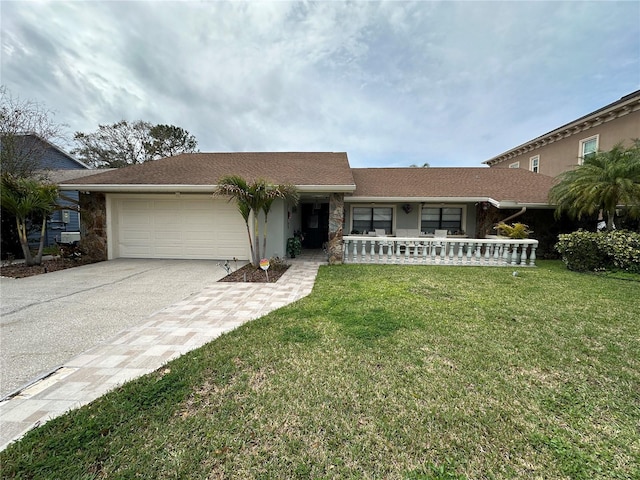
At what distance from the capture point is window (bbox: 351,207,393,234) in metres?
12.0

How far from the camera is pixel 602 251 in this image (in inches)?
304

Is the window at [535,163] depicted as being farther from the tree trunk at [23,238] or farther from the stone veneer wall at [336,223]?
the tree trunk at [23,238]

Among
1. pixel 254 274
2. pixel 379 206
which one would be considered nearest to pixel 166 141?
pixel 379 206

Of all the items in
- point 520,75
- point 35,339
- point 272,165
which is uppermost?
point 520,75

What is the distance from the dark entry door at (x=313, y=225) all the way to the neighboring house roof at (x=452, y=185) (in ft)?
8.37

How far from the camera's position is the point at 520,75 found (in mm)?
12312

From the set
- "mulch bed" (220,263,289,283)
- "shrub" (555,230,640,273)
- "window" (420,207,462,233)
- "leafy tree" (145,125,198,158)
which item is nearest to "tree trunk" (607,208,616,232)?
A: "shrub" (555,230,640,273)

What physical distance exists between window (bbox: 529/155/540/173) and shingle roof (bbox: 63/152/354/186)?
544 inches

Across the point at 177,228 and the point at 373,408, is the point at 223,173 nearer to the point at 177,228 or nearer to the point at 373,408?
the point at 177,228

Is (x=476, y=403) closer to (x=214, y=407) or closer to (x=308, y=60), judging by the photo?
(x=214, y=407)

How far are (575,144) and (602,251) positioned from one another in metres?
10.1

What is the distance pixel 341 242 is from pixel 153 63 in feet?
42.1

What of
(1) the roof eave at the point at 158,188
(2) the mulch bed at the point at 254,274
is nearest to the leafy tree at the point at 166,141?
(1) the roof eave at the point at 158,188

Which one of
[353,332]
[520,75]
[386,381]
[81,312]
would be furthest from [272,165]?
[520,75]
